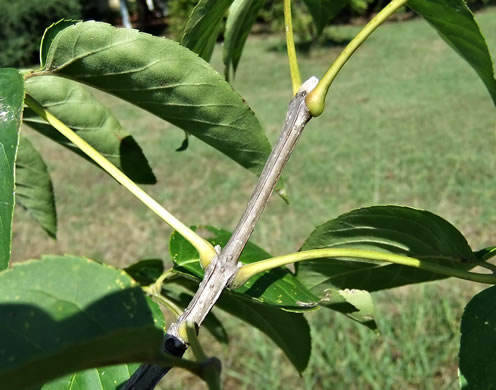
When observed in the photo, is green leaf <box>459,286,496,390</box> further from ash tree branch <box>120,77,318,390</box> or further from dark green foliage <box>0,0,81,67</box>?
dark green foliage <box>0,0,81,67</box>

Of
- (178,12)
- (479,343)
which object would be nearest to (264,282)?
(479,343)

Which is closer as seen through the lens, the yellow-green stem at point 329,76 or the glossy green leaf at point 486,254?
the yellow-green stem at point 329,76

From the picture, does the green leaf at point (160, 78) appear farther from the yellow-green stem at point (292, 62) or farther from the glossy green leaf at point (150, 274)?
the glossy green leaf at point (150, 274)

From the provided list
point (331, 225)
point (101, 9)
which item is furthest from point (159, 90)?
point (101, 9)

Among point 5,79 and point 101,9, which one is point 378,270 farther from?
point 101,9

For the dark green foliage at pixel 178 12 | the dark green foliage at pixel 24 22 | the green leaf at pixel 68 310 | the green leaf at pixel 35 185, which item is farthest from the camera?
the dark green foliage at pixel 178 12

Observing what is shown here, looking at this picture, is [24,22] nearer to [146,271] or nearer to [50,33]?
[146,271]

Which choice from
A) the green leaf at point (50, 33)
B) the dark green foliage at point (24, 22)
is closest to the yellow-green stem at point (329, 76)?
the green leaf at point (50, 33)
